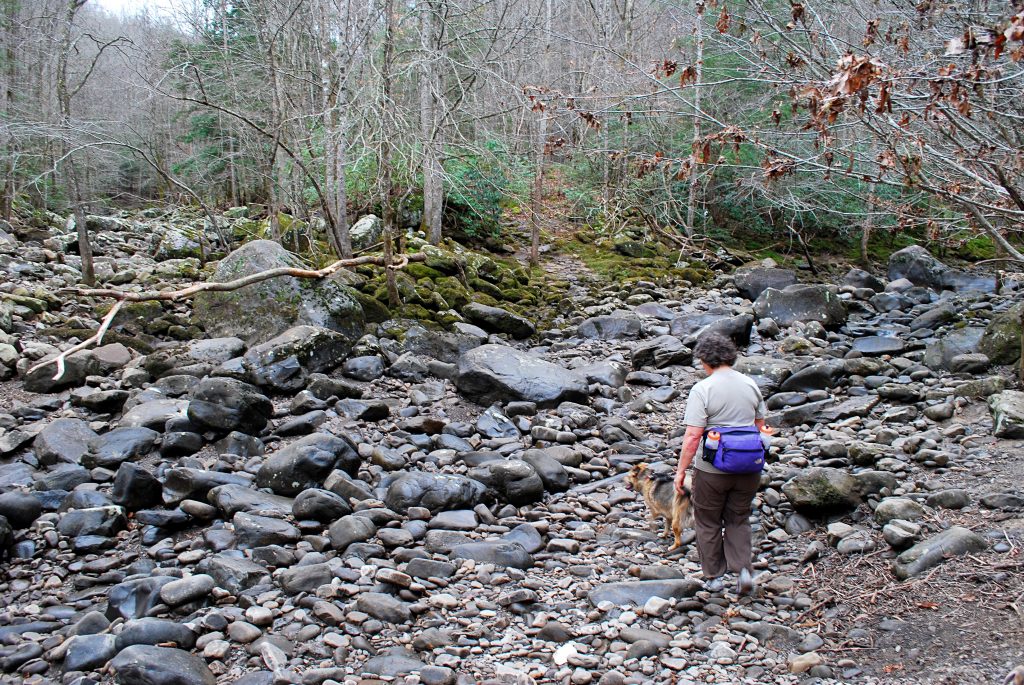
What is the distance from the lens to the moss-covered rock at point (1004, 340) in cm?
894

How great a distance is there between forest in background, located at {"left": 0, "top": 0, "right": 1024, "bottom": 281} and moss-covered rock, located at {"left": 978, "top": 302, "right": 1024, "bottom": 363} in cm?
94

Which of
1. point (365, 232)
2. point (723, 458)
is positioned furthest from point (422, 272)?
point (723, 458)

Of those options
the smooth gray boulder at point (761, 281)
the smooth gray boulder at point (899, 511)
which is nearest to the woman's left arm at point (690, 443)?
the smooth gray boulder at point (899, 511)

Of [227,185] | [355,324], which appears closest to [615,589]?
[355,324]

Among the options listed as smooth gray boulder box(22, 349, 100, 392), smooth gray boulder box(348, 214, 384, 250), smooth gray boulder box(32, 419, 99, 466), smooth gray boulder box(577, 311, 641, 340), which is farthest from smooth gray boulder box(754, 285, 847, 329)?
smooth gray boulder box(32, 419, 99, 466)

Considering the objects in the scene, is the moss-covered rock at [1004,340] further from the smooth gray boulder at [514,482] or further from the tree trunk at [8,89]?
the tree trunk at [8,89]

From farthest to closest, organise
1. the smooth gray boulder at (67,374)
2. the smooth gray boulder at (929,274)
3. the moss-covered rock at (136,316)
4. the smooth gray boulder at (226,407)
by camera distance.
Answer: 1. the smooth gray boulder at (929,274)
2. the moss-covered rock at (136,316)
3. the smooth gray boulder at (67,374)
4. the smooth gray boulder at (226,407)

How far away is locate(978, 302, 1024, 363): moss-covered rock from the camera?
894 centimetres

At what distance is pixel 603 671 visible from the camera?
3900 mm

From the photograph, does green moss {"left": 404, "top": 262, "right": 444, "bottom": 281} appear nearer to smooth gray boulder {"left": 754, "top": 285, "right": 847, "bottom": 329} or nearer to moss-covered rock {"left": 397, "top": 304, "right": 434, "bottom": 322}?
moss-covered rock {"left": 397, "top": 304, "right": 434, "bottom": 322}

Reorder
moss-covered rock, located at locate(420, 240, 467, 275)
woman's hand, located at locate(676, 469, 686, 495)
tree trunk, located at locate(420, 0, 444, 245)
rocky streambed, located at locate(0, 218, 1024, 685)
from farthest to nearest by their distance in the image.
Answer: moss-covered rock, located at locate(420, 240, 467, 275) < tree trunk, located at locate(420, 0, 444, 245) < woman's hand, located at locate(676, 469, 686, 495) < rocky streambed, located at locate(0, 218, 1024, 685)

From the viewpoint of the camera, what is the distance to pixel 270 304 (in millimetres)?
10109

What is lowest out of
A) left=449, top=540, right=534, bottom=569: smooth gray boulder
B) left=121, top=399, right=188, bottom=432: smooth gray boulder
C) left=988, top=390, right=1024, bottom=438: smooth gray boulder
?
left=449, top=540, right=534, bottom=569: smooth gray boulder

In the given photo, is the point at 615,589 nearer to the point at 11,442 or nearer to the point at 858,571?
the point at 858,571
